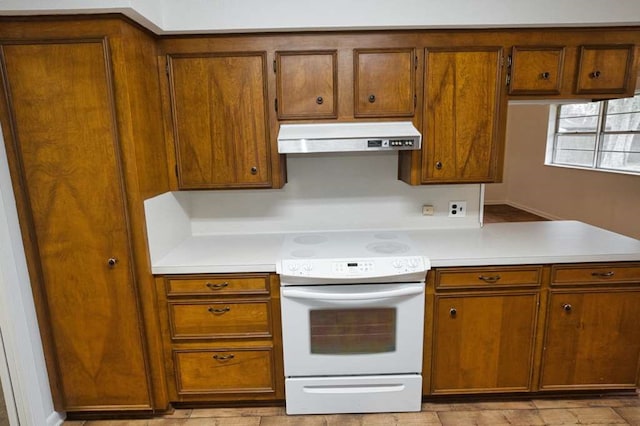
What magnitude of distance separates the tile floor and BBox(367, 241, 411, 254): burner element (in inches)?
36.4

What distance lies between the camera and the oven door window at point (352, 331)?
6.37 ft

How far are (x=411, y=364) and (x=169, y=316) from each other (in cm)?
136

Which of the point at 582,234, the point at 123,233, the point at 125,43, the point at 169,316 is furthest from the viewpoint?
the point at 582,234

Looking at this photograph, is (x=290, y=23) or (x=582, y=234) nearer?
(x=290, y=23)

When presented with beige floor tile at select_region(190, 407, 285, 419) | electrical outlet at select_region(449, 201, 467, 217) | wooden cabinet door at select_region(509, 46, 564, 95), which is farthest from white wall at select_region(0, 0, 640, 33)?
beige floor tile at select_region(190, 407, 285, 419)

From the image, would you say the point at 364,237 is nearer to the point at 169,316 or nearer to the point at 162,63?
the point at 169,316

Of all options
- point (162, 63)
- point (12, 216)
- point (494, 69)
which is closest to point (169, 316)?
point (12, 216)

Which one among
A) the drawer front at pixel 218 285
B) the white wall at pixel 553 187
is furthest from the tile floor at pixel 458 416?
the white wall at pixel 553 187

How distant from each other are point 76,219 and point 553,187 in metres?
6.58

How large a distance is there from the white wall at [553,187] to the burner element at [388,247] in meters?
3.96

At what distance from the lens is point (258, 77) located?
2004 mm

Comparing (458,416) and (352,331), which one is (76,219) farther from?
(458,416)

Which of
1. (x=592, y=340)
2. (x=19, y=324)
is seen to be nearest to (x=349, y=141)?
(x=592, y=340)

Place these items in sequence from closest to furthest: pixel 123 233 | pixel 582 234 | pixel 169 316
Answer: pixel 123 233 < pixel 169 316 < pixel 582 234
